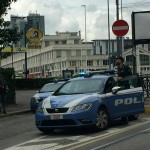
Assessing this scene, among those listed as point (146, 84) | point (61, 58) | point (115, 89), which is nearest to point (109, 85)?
point (115, 89)

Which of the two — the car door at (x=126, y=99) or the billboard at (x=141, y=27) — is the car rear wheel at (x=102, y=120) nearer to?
the car door at (x=126, y=99)

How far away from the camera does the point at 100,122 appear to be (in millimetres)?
12336

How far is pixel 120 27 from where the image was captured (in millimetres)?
18922

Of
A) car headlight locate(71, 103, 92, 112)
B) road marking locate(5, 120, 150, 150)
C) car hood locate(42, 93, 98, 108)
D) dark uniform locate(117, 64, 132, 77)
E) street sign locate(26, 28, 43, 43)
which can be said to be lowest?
road marking locate(5, 120, 150, 150)

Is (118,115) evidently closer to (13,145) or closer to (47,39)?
(13,145)

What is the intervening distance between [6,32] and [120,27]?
724 cm

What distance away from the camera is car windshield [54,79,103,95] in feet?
42.5

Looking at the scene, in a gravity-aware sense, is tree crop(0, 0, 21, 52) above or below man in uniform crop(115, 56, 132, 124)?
above

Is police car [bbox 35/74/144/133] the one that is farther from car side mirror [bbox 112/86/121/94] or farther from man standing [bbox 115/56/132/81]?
man standing [bbox 115/56/132/81]

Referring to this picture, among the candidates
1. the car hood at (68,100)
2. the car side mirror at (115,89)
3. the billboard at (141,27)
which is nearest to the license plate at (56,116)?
the car hood at (68,100)

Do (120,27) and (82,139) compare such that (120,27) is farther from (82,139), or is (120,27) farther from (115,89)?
(82,139)

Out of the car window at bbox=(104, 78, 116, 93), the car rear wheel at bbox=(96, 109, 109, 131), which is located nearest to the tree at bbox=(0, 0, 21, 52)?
the car window at bbox=(104, 78, 116, 93)

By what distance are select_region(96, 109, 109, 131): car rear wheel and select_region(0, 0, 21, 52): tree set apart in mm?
12076

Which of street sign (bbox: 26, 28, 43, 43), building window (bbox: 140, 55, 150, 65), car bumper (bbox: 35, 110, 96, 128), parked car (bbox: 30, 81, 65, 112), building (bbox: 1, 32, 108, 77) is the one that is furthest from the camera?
building window (bbox: 140, 55, 150, 65)
